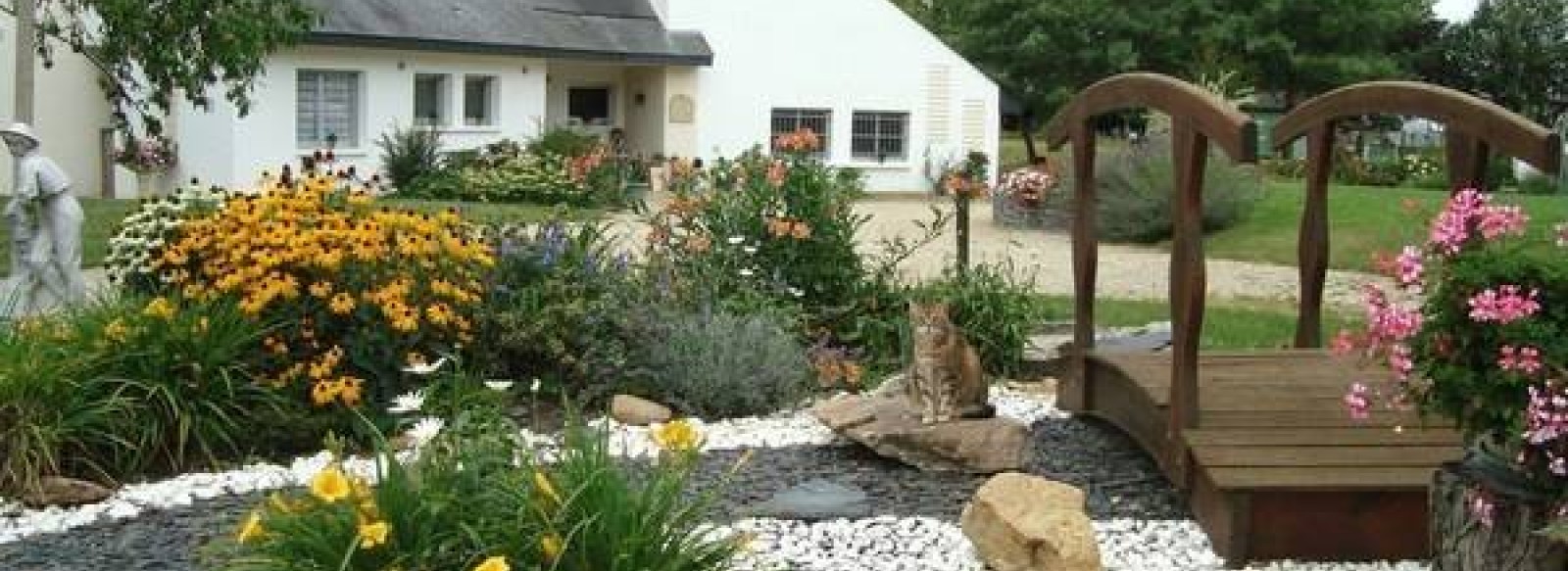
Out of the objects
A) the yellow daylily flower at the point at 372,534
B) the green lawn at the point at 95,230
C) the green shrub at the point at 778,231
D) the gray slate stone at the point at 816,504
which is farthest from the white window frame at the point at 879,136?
the yellow daylily flower at the point at 372,534

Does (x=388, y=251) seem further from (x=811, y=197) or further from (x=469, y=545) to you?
(x=469, y=545)

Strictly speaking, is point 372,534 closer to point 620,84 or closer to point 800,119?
point 800,119

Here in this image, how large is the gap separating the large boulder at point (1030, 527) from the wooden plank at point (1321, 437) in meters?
0.83

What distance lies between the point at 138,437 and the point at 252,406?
50 cm

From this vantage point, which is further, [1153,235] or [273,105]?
[273,105]

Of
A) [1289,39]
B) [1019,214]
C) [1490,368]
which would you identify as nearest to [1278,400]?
[1490,368]

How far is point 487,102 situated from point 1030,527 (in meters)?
25.5

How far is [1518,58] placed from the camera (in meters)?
49.6

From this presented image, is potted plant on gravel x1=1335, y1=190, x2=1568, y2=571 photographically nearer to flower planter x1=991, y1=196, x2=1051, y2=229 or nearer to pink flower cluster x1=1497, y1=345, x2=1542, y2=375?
pink flower cluster x1=1497, y1=345, x2=1542, y2=375

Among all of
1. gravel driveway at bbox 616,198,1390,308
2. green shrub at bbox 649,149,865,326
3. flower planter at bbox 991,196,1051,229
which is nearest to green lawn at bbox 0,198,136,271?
gravel driveway at bbox 616,198,1390,308

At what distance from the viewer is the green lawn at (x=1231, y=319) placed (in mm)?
11742

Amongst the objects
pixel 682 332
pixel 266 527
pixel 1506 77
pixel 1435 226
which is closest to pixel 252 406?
pixel 682 332

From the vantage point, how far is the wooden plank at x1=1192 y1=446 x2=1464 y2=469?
5.86 meters

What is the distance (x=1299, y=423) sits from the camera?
251 inches
